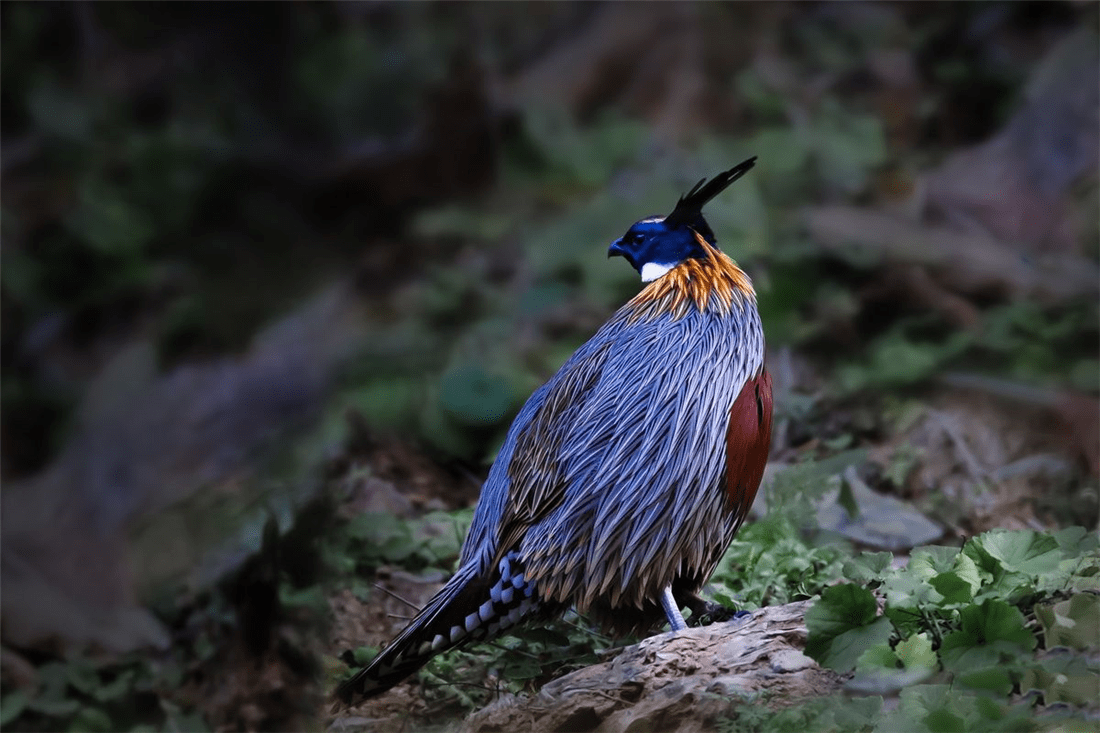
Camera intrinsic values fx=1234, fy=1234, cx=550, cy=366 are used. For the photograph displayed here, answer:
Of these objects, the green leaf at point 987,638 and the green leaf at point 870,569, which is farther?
the green leaf at point 870,569

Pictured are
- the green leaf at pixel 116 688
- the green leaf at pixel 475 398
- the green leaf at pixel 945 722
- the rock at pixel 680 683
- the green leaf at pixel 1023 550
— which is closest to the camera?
the green leaf at pixel 945 722

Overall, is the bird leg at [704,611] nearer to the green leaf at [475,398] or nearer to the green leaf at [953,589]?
the green leaf at [953,589]

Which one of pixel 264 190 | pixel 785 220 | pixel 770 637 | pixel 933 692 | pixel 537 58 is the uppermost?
pixel 537 58

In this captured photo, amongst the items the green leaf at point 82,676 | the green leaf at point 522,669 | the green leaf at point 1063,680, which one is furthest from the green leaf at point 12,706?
the green leaf at point 1063,680

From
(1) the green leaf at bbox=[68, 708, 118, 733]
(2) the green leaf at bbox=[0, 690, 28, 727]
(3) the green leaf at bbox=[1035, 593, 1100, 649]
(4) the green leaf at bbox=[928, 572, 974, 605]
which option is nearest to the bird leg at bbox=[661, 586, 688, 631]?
(4) the green leaf at bbox=[928, 572, 974, 605]

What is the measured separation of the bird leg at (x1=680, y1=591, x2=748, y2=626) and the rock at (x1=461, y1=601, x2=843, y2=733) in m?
0.21

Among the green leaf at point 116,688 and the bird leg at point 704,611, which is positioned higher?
the green leaf at point 116,688

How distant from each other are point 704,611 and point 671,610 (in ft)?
0.73

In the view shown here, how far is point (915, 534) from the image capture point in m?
4.08

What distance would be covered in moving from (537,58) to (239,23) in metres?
1.78

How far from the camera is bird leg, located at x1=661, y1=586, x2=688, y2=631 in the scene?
10.2 feet

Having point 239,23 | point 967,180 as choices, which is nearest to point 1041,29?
point 967,180

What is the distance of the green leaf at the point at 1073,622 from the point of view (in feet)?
8.99

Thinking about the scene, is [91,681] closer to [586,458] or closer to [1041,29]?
[586,458]
